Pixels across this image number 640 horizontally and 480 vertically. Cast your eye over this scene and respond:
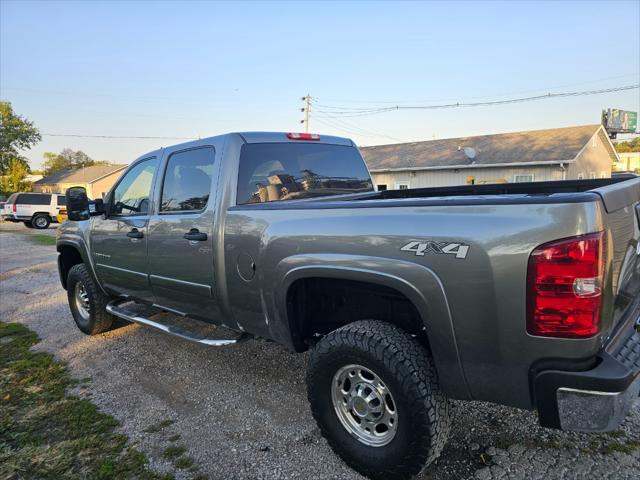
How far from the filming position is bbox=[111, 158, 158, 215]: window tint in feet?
13.9

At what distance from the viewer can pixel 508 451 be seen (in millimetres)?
2742

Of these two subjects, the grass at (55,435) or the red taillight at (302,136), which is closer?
the grass at (55,435)

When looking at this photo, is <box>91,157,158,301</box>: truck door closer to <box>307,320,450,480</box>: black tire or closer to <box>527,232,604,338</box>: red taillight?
<box>307,320,450,480</box>: black tire

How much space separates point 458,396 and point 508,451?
0.84 meters

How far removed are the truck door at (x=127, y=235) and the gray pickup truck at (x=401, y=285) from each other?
0.08 meters

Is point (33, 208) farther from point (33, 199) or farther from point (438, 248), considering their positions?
point (438, 248)

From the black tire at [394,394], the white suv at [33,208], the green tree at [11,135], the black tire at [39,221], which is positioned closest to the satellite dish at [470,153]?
the white suv at [33,208]

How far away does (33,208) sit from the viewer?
25.3 meters

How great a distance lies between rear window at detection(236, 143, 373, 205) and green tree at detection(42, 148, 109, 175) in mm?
84886

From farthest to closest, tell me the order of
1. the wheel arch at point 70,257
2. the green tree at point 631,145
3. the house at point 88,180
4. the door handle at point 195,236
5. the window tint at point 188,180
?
the green tree at point 631,145 < the house at point 88,180 < the wheel arch at point 70,257 < the window tint at point 188,180 < the door handle at point 195,236

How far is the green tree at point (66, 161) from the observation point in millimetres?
88875

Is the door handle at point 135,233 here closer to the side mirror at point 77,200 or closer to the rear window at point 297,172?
the side mirror at point 77,200

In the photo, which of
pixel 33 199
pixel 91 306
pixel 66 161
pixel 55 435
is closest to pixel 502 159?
pixel 91 306

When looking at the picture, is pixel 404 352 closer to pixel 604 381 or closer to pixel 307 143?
pixel 604 381
